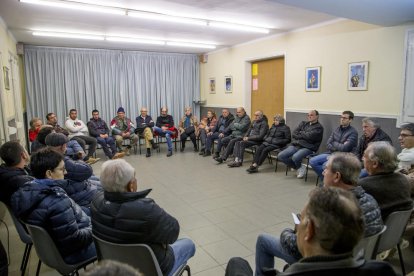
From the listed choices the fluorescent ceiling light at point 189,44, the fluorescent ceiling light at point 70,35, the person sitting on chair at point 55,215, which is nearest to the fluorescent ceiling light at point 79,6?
the fluorescent ceiling light at point 70,35

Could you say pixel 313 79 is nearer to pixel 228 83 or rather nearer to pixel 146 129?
pixel 228 83

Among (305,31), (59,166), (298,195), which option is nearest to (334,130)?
(298,195)

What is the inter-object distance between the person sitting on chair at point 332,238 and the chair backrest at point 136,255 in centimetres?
76

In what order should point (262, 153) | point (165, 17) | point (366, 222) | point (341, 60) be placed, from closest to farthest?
1. point (366, 222)
2. point (165, 17)
3. point (341, 60)
4. point (262, 153)

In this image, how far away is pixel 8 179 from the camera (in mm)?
2373

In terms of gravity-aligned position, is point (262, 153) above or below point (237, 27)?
below

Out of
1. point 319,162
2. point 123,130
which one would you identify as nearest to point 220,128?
point 123,130

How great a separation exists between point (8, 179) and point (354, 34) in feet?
16.5

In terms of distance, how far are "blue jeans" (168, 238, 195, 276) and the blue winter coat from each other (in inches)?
22.1

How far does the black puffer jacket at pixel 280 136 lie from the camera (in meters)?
5.65

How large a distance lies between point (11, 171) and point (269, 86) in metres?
5.48

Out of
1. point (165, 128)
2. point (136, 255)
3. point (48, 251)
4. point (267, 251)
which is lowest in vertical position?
point (267, 251)

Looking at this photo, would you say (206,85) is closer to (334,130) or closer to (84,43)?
(84,43)

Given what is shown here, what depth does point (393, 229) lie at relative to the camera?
6.40 feet
